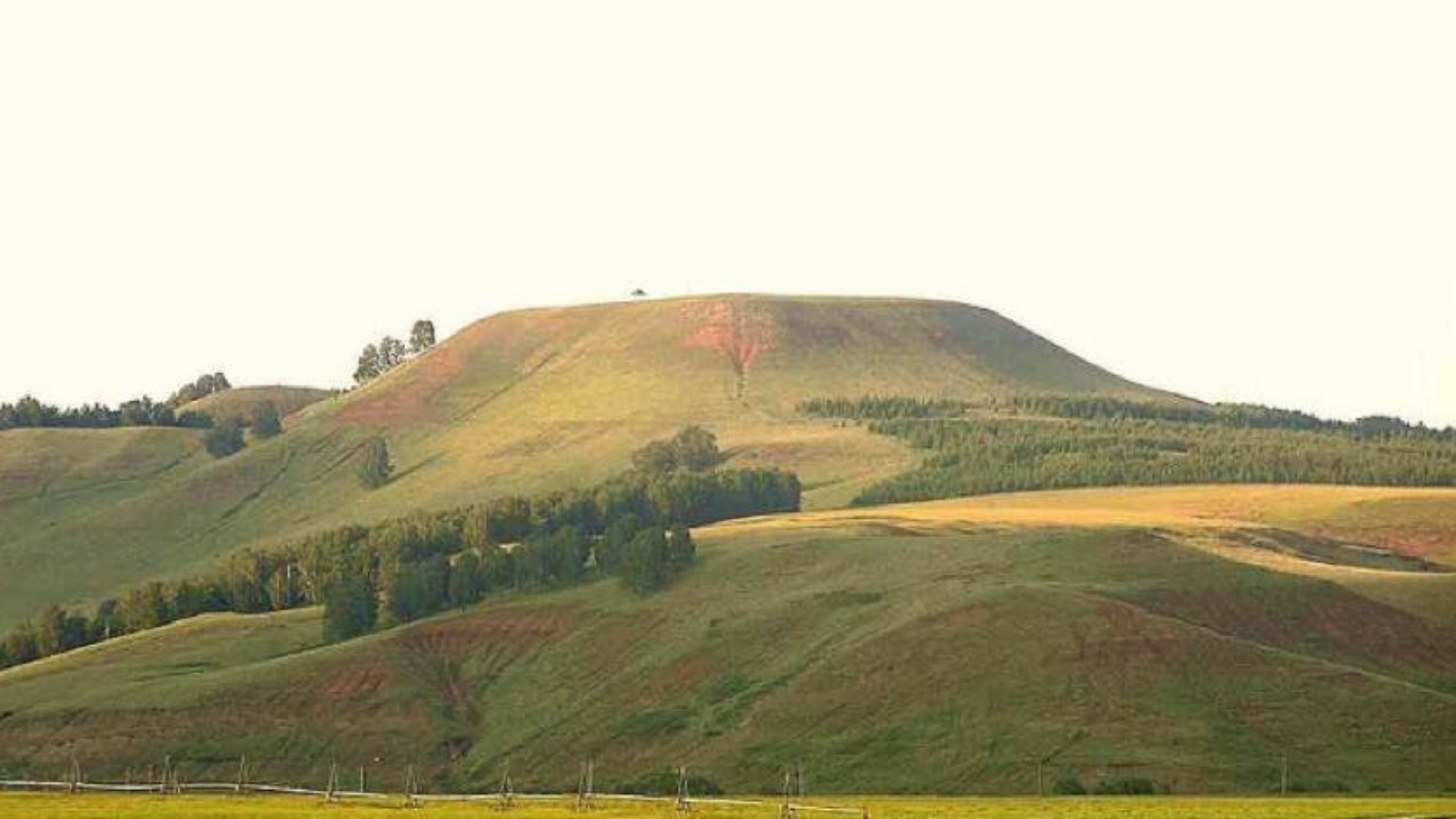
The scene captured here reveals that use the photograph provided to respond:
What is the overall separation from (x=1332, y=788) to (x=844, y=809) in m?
41.3

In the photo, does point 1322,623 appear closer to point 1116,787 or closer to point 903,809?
point 1116,787

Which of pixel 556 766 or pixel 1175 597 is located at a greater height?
pixel 1175 597

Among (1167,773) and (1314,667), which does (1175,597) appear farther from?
(1167,773)

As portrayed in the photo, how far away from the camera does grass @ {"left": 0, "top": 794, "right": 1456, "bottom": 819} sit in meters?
111

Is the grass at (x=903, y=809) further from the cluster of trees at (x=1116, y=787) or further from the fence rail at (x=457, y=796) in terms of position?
the cluster of trees at (x=1116, y=787)

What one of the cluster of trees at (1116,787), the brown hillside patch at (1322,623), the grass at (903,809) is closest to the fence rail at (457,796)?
the grass at (903,809)

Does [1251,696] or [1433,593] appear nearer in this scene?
[1251,696]

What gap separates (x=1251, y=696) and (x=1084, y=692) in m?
12.0

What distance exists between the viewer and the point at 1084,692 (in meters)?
171

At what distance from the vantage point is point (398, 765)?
19525 cm

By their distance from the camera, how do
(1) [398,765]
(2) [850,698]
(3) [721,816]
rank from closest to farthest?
(3) [721,816] → (2) [850,698] → (1) [398,765]

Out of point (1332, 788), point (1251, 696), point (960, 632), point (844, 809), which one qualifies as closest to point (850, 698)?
point (960, 632)

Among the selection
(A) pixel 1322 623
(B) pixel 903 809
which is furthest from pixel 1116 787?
(A) pixel 1322 623

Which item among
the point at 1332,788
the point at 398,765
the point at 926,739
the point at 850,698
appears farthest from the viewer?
the point at 398,765
